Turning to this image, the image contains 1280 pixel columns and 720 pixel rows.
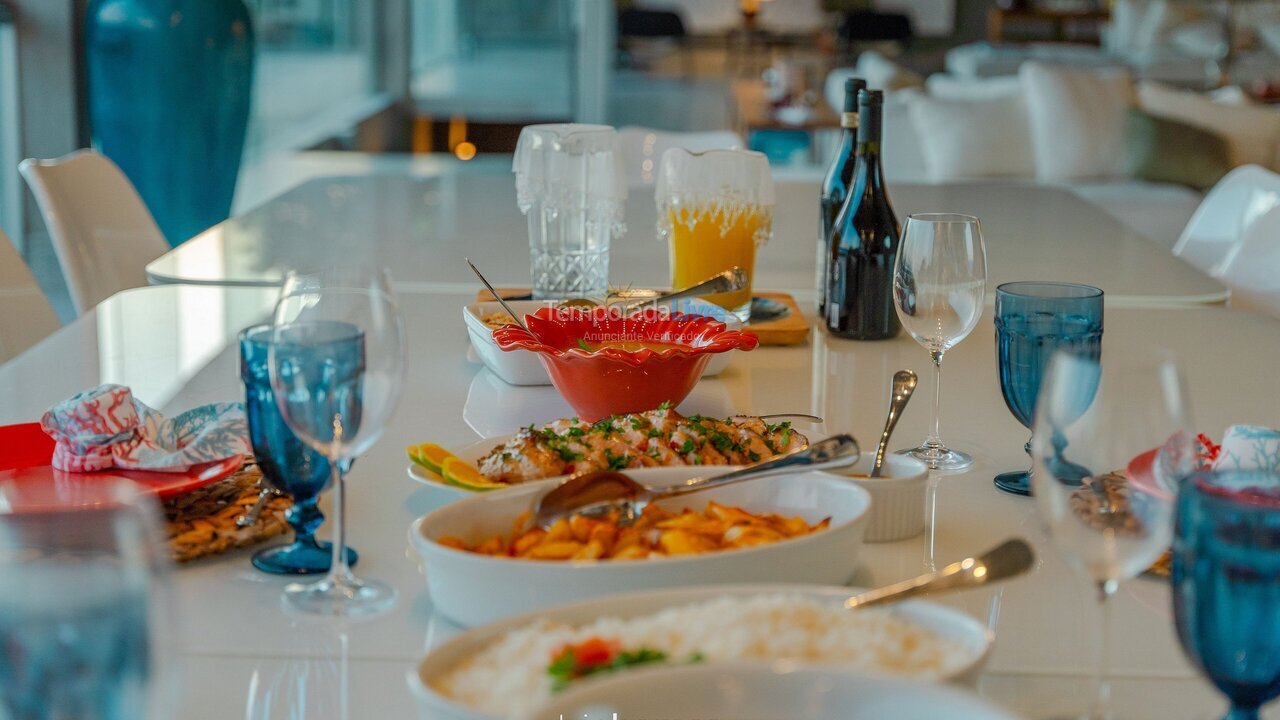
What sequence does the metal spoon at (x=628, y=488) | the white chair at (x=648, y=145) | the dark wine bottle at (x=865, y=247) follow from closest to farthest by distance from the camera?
the metal spoon at (x=628, y=488), the dark wine bottle at (x=865, y=247), the white chair at (x=648, y=145)

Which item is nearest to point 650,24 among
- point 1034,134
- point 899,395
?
point 1034,134

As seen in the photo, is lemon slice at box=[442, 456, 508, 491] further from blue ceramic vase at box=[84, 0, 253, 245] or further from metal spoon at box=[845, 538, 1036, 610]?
blue ceramic vase at box=[84, 0, 253, 245]

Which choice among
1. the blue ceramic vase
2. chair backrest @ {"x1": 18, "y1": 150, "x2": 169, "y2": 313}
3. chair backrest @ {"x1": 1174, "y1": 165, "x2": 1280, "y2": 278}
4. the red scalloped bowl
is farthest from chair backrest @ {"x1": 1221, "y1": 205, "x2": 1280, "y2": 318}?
the blue ceramic vase

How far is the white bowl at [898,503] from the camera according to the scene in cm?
96

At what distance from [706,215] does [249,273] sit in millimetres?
696

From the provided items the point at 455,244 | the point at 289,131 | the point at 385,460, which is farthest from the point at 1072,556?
the point at 289,131

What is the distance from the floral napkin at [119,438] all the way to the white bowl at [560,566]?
25 centimetres

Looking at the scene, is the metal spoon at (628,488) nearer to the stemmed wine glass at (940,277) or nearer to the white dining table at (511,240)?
the stemmed wine glass at (940,277)

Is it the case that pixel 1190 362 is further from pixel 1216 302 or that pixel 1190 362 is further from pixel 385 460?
pixel 385 460

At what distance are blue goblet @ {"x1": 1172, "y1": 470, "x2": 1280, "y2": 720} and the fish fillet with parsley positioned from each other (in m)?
0.41

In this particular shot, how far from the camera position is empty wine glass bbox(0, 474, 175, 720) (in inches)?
20.1

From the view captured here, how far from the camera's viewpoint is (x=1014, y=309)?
3.70 ft

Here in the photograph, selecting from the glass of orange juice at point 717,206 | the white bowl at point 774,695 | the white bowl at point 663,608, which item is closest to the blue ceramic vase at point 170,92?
the glass of orange juice at point 717,206

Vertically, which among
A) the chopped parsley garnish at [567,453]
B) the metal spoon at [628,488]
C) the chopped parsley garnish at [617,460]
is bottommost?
the chopped parsley garnish at [617,460]
